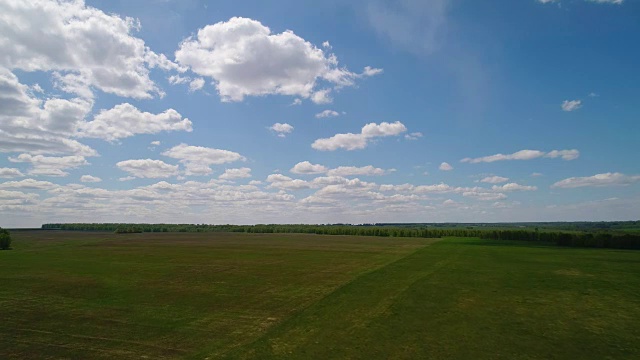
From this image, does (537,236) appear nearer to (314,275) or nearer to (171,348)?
(314,275)

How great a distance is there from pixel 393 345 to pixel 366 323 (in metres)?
4.02

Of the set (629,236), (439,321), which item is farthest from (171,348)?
(629,236)

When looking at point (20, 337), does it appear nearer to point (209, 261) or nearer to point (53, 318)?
point (53, 318)

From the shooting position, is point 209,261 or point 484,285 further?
point 209,261

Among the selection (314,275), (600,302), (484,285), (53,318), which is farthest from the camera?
(314,275)

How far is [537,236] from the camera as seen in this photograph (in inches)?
4747

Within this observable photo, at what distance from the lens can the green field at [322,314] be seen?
21.1 m

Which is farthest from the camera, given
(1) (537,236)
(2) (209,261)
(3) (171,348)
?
(1) (537,236)

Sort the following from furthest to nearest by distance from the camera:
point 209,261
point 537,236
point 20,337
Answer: point 537,236 < point 209,261 < point 20,337

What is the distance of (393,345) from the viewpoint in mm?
21484

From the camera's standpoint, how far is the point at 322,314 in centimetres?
2775

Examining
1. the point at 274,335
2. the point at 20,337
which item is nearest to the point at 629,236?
the point at 274,335

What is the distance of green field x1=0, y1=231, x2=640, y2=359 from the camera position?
2109 centimetres

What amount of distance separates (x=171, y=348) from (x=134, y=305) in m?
11.5
